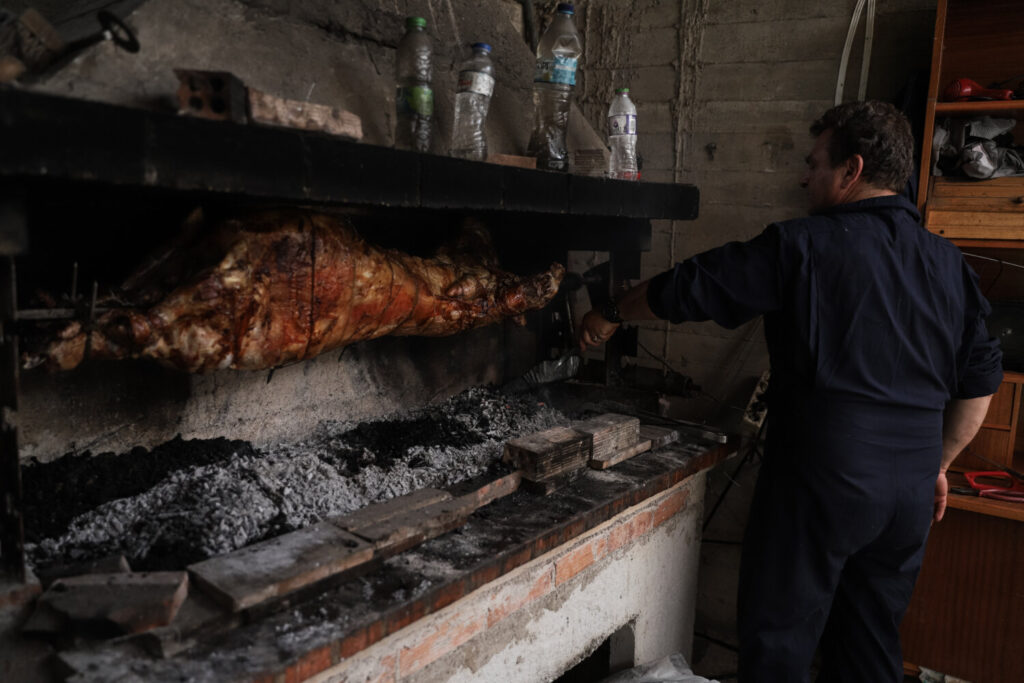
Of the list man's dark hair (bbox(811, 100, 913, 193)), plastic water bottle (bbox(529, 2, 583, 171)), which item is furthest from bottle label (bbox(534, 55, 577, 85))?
man's dark hair (bbox(811, 100, 913, 193))

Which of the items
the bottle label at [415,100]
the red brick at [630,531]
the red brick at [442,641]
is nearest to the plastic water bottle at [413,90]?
the bottle label at [415,100]

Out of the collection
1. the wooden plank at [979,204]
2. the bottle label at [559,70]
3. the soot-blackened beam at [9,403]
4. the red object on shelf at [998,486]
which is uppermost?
the bottle label at [559,70]

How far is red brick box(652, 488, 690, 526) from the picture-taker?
2949mm

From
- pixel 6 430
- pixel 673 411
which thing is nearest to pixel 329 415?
pixel 6 430

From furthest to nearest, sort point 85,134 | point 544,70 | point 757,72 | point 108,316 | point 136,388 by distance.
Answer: point 757,72 → point 544,70 → point 136,388 → point 108,316 → point 85,134

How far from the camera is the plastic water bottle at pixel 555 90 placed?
2.62 metres

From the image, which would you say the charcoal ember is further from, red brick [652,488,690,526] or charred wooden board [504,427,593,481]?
red brick [652,488,690,526]

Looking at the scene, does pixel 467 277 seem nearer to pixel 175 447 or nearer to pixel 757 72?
pixel 175 447

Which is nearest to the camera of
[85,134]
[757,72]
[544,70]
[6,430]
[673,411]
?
[85,134]

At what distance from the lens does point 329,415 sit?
2.72m

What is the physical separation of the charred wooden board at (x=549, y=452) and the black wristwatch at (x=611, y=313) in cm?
48

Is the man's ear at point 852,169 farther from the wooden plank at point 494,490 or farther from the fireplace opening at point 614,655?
the fireplace opening at point 614,655

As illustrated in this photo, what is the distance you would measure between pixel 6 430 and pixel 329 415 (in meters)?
1.30

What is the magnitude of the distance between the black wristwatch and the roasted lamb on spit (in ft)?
2.17
